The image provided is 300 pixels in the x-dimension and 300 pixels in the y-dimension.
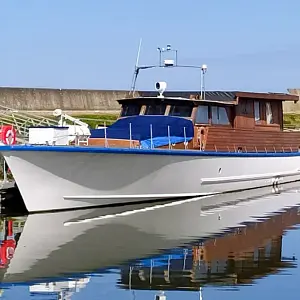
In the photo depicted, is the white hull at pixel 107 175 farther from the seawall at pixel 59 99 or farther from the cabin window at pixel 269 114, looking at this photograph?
the seawall at pixel 59 99

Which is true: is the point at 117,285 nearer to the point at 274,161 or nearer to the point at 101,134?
the point at 101,134

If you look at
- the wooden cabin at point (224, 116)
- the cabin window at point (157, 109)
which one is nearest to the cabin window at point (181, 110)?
the wooden cabin at point (224, 116)

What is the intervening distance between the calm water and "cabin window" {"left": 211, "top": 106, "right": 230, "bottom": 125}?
3.03 metres

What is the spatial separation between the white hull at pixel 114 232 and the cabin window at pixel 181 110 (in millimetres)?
2201

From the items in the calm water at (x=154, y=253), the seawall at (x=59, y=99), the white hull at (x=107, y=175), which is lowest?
the calm water at (x=154, y=253)

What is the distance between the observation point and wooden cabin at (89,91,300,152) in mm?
19172

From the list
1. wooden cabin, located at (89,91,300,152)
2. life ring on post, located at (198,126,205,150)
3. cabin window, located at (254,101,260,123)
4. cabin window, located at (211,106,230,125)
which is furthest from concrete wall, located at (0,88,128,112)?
life ring on post, located at (198,126,205,150)

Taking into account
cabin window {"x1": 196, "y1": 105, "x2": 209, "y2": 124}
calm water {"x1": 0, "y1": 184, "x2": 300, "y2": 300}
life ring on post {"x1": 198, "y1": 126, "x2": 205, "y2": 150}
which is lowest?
calm water {"x1": 0, "y1": 184, "x2": 300, "y2": 300}

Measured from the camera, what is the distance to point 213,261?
11.4 metres

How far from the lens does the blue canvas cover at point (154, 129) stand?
1809cm

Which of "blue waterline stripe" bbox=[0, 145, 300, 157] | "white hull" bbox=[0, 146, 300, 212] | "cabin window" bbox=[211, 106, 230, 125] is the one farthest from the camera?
"cabin window" bbox=[211, 106, 230, 125]

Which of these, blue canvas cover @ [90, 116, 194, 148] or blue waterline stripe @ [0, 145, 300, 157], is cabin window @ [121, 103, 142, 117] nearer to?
blue canvas cover @ [90, 116, 194, 148]

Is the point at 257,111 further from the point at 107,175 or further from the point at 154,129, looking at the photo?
the point at 107,175

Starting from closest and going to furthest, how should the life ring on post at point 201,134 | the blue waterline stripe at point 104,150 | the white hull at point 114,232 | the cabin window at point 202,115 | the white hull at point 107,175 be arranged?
1. the white hull at point 114,232
2. the blue waterline stripe at point 104,150
3. the white hull at point 107,175
4. the life ring on post at point 201,134
5. the cabin window at point 202,115
